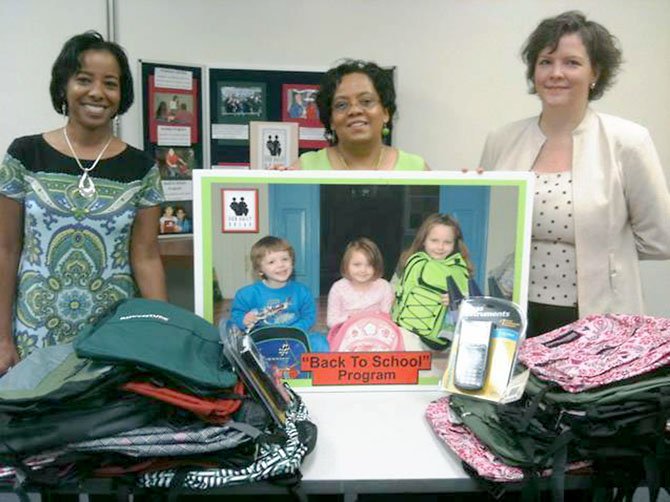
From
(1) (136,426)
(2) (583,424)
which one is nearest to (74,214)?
(1) (136,426)

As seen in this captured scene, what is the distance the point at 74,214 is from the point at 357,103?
86 centimetres

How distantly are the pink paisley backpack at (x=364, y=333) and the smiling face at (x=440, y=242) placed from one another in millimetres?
205

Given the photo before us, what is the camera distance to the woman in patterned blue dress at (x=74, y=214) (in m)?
1.49

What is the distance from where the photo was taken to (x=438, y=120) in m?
2.91

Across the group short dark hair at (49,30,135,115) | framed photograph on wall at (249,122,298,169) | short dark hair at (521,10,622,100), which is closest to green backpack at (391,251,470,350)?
short dark hair at (521,10,622,100)

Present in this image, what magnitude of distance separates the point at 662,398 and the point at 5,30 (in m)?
2.98

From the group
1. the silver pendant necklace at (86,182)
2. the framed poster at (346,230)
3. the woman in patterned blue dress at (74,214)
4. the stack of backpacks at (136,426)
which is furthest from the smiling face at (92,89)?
the stack of backpacks at (136,426)

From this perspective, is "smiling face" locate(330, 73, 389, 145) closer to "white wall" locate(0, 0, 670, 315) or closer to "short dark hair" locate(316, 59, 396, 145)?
"short dark hair" locate(316, 59, 396, 145)

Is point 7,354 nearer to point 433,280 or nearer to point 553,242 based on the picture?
point 433,280

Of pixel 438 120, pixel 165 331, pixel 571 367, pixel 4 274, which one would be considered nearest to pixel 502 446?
pixel 571 367

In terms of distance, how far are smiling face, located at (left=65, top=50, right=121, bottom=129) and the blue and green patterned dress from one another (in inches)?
4.5

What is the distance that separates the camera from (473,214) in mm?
1436

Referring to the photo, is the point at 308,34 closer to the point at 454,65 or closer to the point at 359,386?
the point at 454,65

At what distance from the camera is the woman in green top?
1666 mm
